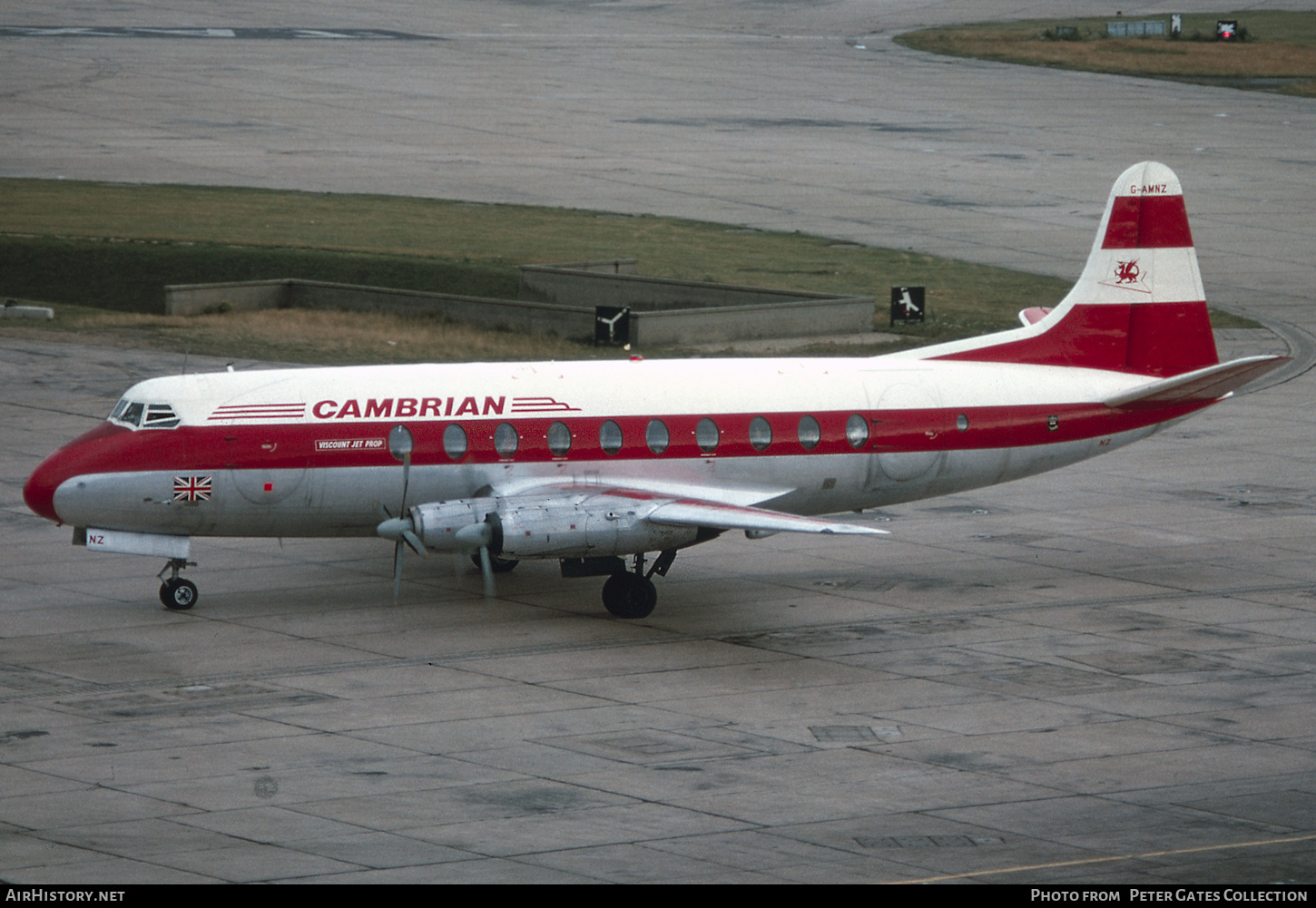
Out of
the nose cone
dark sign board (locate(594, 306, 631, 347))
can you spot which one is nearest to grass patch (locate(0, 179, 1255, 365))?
dark sign board (locate(594, 306, 631, 347))

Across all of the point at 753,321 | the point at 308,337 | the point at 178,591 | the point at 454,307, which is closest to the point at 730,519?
the point at 178,591

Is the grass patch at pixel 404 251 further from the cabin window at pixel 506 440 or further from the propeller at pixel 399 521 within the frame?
the propeller at pixel 399 521

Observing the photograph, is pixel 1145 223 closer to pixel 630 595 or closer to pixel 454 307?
pixel 630 595

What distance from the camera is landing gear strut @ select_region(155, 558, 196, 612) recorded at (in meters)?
30.9

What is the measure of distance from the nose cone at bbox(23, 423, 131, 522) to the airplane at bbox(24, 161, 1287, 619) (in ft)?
0.14

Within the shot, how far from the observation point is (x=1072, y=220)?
7694 cm

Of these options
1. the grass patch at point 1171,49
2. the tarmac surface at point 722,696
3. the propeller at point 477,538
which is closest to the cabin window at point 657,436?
the tarmac surface at point 722,696

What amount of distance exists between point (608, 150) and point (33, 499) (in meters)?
64.6

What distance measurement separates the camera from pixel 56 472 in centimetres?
2981

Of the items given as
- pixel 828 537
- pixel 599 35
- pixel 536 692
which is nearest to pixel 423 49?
pixel 599 35

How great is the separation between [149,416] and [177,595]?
3.04 metres

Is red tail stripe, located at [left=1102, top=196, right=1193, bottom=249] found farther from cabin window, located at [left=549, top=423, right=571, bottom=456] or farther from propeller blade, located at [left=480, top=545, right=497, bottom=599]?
propeller blade, located at [left=480, top=545, right=497, bottom=599]

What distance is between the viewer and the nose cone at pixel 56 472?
29734 mm

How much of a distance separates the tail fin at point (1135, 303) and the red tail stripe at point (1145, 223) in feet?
0.06
